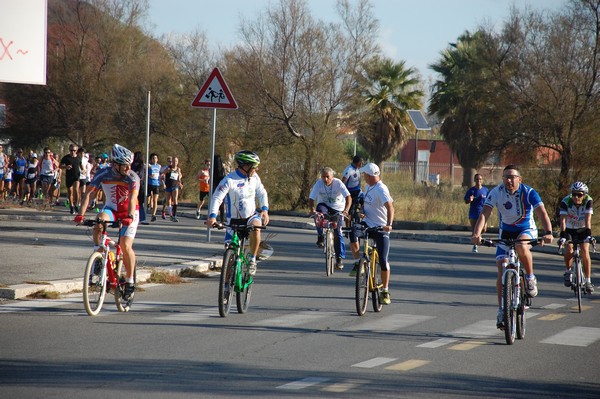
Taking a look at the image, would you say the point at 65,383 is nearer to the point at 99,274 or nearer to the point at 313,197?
the point at 99,274

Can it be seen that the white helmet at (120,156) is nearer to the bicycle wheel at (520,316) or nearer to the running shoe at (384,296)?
the running shoe at (384,296)

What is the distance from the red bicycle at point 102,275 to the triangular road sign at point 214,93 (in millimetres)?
7525

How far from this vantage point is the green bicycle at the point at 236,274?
11.0 meters

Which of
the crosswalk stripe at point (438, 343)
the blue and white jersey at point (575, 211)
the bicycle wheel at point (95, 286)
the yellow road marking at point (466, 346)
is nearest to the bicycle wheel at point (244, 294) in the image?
the bicycle wheel at point (95, 286)

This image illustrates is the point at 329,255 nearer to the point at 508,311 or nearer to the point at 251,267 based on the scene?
the point at 251,267

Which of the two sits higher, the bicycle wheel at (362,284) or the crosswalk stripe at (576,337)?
the bicycle wheel at (362,284)

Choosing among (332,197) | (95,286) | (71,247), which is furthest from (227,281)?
(71,247)

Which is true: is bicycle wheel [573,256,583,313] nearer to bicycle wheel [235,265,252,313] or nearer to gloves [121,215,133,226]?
bicycle wheel [235,265,252,313]

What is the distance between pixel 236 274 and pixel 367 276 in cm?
177

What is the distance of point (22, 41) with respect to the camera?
13867mm

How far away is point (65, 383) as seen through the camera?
23.7 feet

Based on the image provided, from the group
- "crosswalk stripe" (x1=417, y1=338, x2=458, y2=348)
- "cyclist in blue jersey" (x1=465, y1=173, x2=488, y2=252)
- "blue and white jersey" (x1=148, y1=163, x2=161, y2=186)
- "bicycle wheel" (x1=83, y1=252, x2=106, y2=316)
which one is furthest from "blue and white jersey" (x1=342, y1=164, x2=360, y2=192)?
"crosswalk stripe" (x1=417, y1=338, x2=458, y2=348)

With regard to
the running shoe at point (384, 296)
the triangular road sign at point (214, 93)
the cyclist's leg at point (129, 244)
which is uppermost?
the triangular road sign at point (214, 93)

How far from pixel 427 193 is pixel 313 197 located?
81.7 feet
